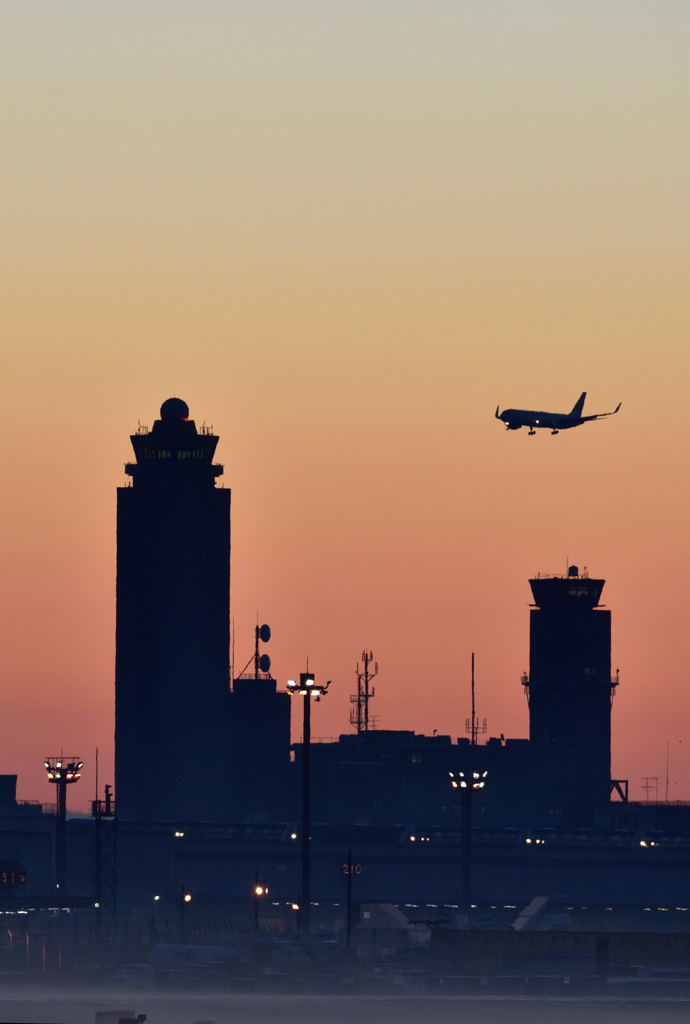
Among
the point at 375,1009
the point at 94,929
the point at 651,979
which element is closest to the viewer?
the point at 375,1009

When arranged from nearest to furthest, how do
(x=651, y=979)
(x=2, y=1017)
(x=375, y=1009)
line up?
(x=2, y=1017)
(x=375, y=1009)
(x=651, y=979)

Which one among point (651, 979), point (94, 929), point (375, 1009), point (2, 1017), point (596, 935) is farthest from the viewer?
point (94, 929)

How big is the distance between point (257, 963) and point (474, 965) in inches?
→ 611

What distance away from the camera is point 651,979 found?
551ft

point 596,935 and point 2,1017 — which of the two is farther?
point 596,935

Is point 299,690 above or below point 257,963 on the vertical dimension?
above

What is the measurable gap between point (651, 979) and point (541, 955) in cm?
1182

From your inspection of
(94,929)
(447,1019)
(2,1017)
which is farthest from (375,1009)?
(94,929)

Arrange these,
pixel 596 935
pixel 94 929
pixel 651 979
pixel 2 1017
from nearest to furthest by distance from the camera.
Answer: pixel 2 1017 → pixel 651 979 → pixel 596 935 → pixel 94 929

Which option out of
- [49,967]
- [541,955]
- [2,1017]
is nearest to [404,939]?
[541,955]

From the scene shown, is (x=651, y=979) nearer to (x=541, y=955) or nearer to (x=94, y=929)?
(x=541, y=955)

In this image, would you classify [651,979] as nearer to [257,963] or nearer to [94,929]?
[257,963]

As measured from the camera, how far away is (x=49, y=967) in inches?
6944

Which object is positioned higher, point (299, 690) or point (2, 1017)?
point (299, 690)
